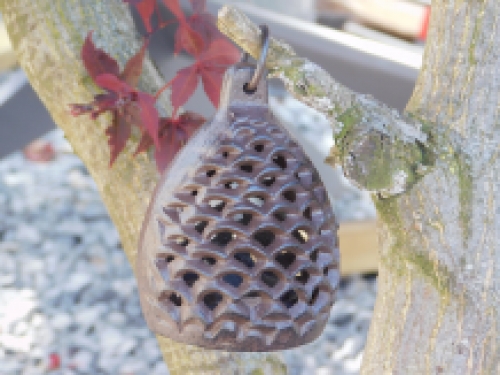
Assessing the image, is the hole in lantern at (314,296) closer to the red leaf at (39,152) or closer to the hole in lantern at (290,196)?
the hole in lantern at (290,196)

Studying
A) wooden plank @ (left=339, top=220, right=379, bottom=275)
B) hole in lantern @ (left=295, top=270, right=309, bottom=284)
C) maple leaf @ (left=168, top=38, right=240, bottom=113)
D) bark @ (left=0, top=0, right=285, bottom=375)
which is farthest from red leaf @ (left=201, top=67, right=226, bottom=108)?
wooden plank @ (left=339, top=220, right=379, bottom=275)

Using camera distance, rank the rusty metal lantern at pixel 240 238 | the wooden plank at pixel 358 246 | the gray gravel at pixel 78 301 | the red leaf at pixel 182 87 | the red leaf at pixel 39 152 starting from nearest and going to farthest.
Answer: the rusty metal lantern at pixel 240 238, the red leaf at pixel 182 87, the gray gravel at pixel 78 301, the wooden plank at pixel 358 246, the red leaf at pixel 39 152

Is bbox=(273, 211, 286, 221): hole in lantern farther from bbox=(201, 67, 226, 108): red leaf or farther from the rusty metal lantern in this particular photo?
bbox=(201, 67, 226, 108): red leaf

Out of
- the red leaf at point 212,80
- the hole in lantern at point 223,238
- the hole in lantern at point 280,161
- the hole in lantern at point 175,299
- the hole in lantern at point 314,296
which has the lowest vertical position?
the hole in lantern at point 314,296

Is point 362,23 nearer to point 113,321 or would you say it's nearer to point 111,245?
point 111,245

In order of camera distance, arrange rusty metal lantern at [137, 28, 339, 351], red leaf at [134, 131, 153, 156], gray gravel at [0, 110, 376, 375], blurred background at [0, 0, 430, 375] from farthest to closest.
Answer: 1. gray gravel at [0, 110, 376, 375]
2. blurred background at [0, 0, 430, 375]
3. red leaf at [134, 131, 153, 156]
4. rusty metal lantern at [137, 28, 339, 351]

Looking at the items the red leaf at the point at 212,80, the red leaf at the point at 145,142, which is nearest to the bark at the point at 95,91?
the red leaf at the point at 145,142

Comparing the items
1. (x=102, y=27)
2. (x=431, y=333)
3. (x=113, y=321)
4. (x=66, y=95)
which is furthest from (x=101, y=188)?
(x=113, y=321)

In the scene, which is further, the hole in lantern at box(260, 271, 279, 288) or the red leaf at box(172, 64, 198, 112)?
the red leaf at box(172, 64, 198, 112)
